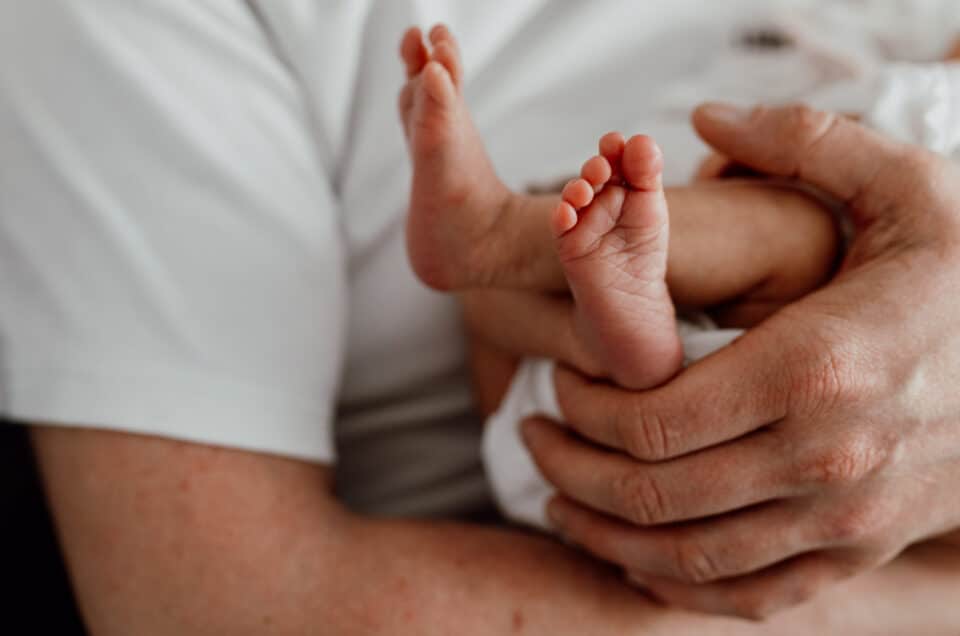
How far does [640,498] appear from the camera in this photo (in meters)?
0.67

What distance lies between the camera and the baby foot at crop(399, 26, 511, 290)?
613 mm

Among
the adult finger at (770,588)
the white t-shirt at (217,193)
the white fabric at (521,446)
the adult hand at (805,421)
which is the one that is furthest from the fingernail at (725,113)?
the adult finger at (770,588)

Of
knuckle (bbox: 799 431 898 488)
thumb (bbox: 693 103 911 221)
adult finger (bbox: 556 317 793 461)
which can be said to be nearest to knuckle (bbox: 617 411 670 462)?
adult finger (bbox: 556 317 793 461)

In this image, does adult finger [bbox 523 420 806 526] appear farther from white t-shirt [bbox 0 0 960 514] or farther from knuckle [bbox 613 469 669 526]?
white t-shirt [bbox 0 0 960 514]

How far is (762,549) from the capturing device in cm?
67

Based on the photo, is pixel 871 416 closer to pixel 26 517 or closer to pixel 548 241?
pixel 548 241

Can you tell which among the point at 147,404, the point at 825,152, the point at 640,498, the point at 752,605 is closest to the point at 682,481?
the point at 640,498

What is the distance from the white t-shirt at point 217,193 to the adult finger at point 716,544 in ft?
0.93

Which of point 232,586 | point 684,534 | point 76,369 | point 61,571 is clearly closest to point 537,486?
point 684,534

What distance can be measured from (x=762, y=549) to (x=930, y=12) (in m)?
0.67

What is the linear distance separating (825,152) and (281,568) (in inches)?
21.6

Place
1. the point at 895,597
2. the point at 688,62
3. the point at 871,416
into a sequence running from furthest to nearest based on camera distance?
the point at 688,62, the point at 895,597, the point at 871,416

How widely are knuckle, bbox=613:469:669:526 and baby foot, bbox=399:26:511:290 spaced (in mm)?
195

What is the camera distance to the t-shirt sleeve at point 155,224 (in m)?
0.64
